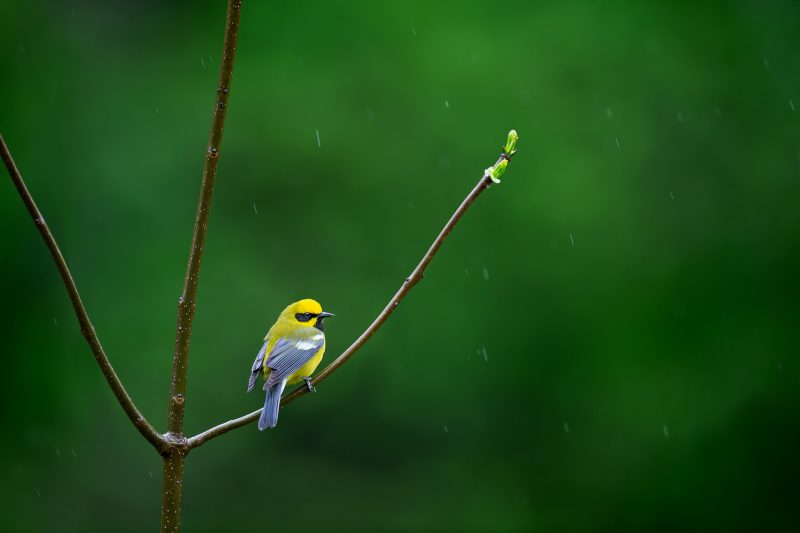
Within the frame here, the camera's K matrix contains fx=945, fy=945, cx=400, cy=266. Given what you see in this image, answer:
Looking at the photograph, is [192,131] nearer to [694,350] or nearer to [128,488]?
[128,488]

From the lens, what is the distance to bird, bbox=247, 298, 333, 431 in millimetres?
4039

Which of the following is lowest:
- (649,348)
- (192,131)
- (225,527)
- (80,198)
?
(225,527)

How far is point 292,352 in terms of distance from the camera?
4.16 meters

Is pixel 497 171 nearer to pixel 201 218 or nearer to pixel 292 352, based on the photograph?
pixel 201 218

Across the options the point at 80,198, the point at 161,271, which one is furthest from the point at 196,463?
the point at 80,198

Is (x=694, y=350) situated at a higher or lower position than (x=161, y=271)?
lower

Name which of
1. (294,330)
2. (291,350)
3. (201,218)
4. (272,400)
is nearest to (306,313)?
(294,330)

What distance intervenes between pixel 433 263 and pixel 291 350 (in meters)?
6.03

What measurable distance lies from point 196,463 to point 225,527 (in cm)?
93

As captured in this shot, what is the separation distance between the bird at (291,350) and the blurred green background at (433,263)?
5169 mm

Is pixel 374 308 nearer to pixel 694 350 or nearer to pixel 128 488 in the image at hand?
pixel 128 488

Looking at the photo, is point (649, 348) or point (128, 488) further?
point (649, 348)

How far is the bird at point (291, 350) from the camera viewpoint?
4039 mm

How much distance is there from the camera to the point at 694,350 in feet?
36.1
